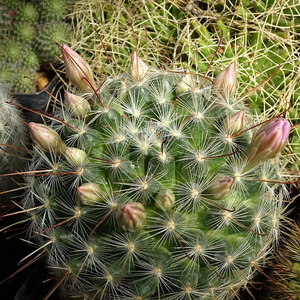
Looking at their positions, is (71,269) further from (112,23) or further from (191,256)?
(112,23)

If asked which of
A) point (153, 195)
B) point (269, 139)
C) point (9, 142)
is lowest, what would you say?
point (9, 142)

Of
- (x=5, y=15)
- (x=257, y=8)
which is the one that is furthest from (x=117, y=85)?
(x=5, y=15)

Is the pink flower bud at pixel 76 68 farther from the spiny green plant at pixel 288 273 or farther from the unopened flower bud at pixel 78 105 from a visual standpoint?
the spiny green plant at pixel 288 273

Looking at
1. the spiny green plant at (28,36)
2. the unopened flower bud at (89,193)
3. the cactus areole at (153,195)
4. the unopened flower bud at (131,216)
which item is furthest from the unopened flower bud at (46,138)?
the spiny green plant at (28,36)

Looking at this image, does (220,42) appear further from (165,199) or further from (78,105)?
(165,199)

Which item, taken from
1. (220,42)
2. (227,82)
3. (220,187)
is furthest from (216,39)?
(220,187)

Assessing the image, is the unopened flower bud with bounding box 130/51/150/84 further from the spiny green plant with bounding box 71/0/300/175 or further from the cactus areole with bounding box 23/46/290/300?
the spiny green plant with bounding box 71/0/300/175
